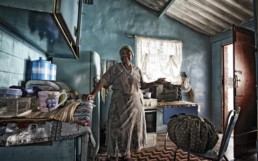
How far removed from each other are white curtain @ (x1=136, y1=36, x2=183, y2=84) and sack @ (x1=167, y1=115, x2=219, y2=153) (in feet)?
7.38

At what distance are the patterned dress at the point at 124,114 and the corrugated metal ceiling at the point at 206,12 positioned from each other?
2311mm

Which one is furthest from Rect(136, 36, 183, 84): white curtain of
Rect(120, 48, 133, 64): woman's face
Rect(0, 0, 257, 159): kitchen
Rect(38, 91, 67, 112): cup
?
Rect(38, 91, 67, 112): cup

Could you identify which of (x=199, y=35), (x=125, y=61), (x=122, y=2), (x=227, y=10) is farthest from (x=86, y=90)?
(x=199, y=35)

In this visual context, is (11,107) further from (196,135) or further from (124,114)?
(196,135)

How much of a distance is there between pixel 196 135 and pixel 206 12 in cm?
294

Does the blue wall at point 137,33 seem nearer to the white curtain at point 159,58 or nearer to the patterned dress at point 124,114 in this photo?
the white curtain at point 159,58

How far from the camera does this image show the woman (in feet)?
5.98

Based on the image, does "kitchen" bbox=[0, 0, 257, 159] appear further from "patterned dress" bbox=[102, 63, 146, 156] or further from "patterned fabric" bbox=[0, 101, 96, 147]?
"patterned fabric" bbox=[0, 101, 96, 147]

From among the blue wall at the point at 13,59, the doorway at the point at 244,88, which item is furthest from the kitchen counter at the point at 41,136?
the doorway at the point at 244,88

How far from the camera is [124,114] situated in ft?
5.97

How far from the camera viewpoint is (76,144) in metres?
0.71

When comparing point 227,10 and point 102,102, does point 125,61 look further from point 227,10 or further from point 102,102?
point 227,10

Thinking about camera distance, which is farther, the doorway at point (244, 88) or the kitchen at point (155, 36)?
the kitchen at point (155, 36)

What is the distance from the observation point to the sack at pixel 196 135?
167 centimetres
